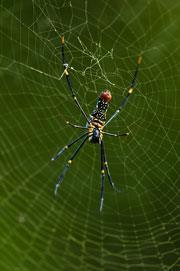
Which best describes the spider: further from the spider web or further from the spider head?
the spider web

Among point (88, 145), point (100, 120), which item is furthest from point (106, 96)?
point (88, 145)

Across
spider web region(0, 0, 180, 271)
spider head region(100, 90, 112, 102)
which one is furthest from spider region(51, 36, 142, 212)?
spider web region(0, 0, 180, 271)

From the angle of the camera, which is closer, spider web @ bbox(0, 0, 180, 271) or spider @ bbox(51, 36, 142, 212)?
spider @ bbox(51, 36, 142, 212)

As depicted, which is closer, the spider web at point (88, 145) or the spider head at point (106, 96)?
the spider head at point (106, 96)

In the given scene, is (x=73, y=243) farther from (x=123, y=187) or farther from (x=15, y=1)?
(x=15, y=1)

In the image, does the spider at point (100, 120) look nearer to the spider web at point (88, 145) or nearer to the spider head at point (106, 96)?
the spider head at point (106, 96)

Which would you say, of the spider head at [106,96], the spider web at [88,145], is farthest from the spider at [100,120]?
the spider web at [88,145]

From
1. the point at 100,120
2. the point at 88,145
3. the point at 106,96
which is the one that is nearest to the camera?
the point at 106,96

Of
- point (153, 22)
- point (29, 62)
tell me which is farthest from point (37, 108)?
point (153, 22)

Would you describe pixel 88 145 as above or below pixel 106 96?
above

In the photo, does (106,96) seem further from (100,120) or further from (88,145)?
(88,145)
